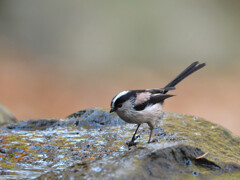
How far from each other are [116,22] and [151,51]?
1895 millimetres

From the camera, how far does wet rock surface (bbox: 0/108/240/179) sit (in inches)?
121

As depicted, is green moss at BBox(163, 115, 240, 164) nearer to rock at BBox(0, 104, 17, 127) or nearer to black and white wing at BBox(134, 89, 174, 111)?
black and white wing at BBox(134, 89, 174, 111)

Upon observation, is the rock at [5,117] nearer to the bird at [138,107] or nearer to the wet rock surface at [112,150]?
the wet rock surface at [112,150]

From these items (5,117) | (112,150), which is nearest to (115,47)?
(5,117)

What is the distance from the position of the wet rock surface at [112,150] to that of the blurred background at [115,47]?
6635 mm

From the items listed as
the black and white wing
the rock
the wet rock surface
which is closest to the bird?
the black and white wing

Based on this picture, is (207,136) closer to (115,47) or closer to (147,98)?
(147,98)

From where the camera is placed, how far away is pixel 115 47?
14516mm

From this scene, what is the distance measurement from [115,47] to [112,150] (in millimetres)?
10725

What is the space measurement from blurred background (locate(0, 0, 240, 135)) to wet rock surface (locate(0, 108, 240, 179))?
21.8 feet

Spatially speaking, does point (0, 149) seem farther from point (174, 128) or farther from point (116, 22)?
point (116, 22)

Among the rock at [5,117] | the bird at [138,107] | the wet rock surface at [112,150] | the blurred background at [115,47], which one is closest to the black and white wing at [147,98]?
the bird at [138,107]

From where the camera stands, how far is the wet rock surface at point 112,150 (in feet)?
10.1

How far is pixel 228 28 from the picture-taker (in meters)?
15.2
